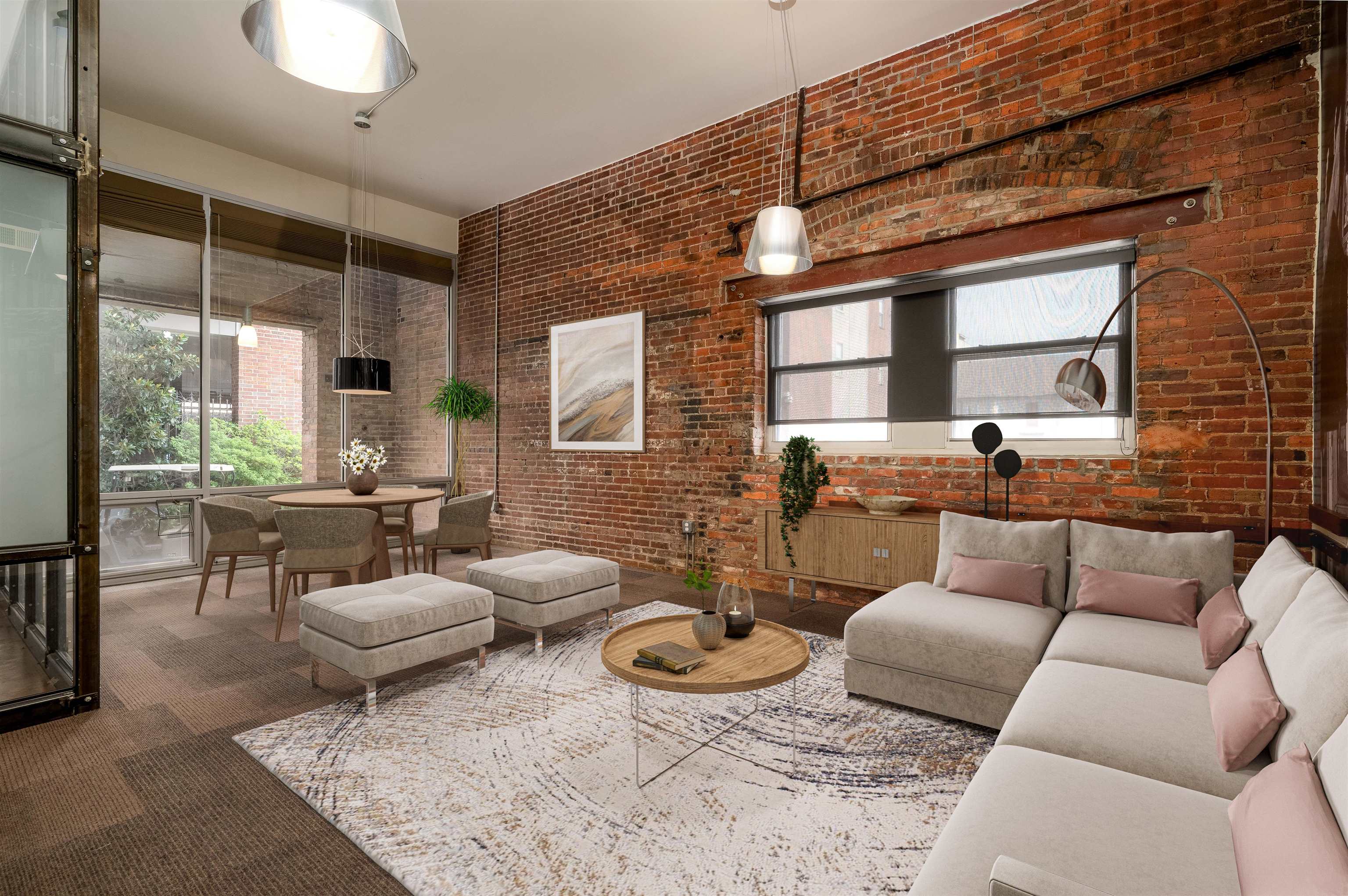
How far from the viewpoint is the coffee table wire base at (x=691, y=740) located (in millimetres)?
2361

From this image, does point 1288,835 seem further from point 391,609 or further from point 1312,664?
point 391,609

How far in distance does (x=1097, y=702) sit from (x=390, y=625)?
9.08 ft

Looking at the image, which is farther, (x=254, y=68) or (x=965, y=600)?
(x=254, y=68)

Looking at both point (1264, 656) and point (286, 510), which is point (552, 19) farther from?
point (1264, 656)

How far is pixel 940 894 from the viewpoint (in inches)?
47.4

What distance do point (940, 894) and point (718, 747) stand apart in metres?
1.50

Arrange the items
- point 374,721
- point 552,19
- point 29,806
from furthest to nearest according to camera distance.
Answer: point 552,19
point 374,721
point 29,806

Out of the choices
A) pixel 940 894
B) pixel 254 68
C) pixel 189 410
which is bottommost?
pixel 940 894

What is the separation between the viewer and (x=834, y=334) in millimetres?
5070

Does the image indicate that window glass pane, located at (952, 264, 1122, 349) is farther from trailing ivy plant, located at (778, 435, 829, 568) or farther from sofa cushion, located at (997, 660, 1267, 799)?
sofa cushion, located at (997, 660, 1267, 799)

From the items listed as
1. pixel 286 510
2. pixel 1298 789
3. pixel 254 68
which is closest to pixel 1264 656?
pixel 1298 789

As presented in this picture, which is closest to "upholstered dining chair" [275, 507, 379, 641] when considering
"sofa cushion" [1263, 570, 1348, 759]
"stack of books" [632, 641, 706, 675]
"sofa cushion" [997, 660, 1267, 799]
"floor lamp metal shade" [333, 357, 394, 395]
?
"floor lamp metal shade" [333, 357, 394, 395]

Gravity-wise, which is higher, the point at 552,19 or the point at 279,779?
the point at 552,19

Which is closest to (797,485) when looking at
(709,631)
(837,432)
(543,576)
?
(837,432)
